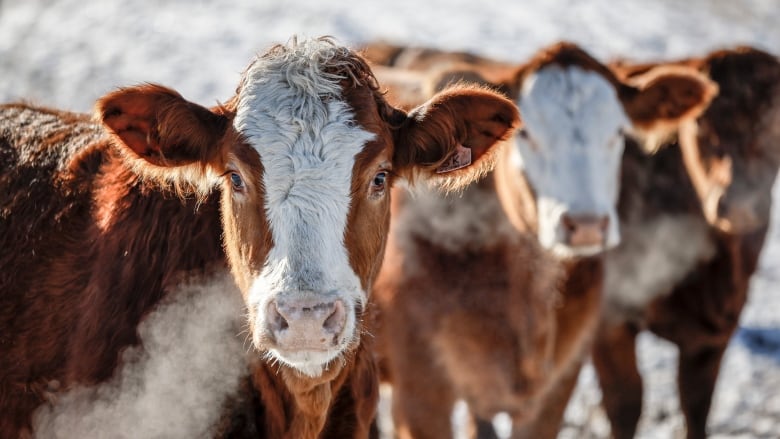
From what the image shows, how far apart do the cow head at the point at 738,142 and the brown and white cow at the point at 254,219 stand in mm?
2678

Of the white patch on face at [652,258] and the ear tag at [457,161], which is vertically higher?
the ear tag at [457,161]

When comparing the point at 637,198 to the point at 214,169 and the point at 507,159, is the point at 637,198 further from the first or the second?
the point at 214,169

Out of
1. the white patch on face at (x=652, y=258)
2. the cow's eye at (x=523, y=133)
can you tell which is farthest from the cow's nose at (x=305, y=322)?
the white patch on face at (x=652, y=258)

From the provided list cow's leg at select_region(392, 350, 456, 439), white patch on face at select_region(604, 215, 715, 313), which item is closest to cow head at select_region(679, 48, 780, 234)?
white patch on face at select_region(604, 215, 715, 313)

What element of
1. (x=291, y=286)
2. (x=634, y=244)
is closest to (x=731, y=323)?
(x=634, y=244)

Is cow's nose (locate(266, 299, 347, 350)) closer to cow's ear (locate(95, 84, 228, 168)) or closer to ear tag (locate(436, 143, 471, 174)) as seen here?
cow's ear (locate(95, 84, 228, 168))

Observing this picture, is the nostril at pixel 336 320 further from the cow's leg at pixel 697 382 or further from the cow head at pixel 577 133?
the cow's leg at pixel 697 382

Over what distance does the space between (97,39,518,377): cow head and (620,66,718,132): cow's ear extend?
1988 mm

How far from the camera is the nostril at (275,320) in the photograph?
2891 millimetres

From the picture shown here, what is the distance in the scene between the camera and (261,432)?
3.47 meters

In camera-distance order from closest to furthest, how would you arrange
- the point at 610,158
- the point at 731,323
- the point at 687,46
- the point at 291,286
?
the point at 291,286, the point at 610,158, the point at 731,323, the point at 687,46

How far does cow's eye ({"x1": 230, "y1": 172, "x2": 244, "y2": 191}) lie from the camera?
3236mm

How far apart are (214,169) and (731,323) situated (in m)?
3.88

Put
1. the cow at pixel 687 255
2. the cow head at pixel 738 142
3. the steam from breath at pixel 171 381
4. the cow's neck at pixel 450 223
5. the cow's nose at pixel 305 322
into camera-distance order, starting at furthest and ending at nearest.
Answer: the cow at pixel 687 255 < the cow head at pixel 738 142 < the cow's neck at pixel 450 223 < the steam from breath at pixel 171 381 < the cow's nose at pixel 305 322
